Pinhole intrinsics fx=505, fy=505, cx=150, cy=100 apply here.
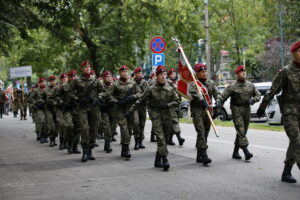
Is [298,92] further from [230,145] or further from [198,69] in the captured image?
[230,145]

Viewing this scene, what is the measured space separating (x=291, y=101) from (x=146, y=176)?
2.62 meters

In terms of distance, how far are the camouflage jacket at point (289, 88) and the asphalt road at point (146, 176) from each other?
1.09 meters

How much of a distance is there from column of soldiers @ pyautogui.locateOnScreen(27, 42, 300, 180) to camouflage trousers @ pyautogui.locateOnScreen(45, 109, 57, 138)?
0.52m

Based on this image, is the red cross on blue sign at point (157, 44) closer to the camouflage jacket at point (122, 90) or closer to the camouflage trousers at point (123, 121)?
the camouflage jacket at point (122, 90)

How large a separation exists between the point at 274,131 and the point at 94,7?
678 centimetres

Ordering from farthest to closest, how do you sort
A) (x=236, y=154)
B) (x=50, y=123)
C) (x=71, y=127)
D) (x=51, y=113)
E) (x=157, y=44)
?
(x=157, y=44) < (x=51, y=113) < (x=50, y=123) < (x=71, y=127) < (x=236, y=154)

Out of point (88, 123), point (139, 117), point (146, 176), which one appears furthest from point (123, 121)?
point (146, 176)

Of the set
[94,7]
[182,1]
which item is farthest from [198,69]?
[182,1]

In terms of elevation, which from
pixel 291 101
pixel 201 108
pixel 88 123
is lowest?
pixel 88 123

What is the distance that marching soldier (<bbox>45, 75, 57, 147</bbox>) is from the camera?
14.2 metres

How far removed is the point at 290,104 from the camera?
712 cm

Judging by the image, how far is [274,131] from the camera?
1566 cm

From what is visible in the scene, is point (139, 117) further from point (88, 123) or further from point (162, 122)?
point (162, 122)

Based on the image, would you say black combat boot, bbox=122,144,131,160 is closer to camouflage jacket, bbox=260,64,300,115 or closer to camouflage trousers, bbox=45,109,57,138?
camouflage jacket, bbox=260,64,300,115
